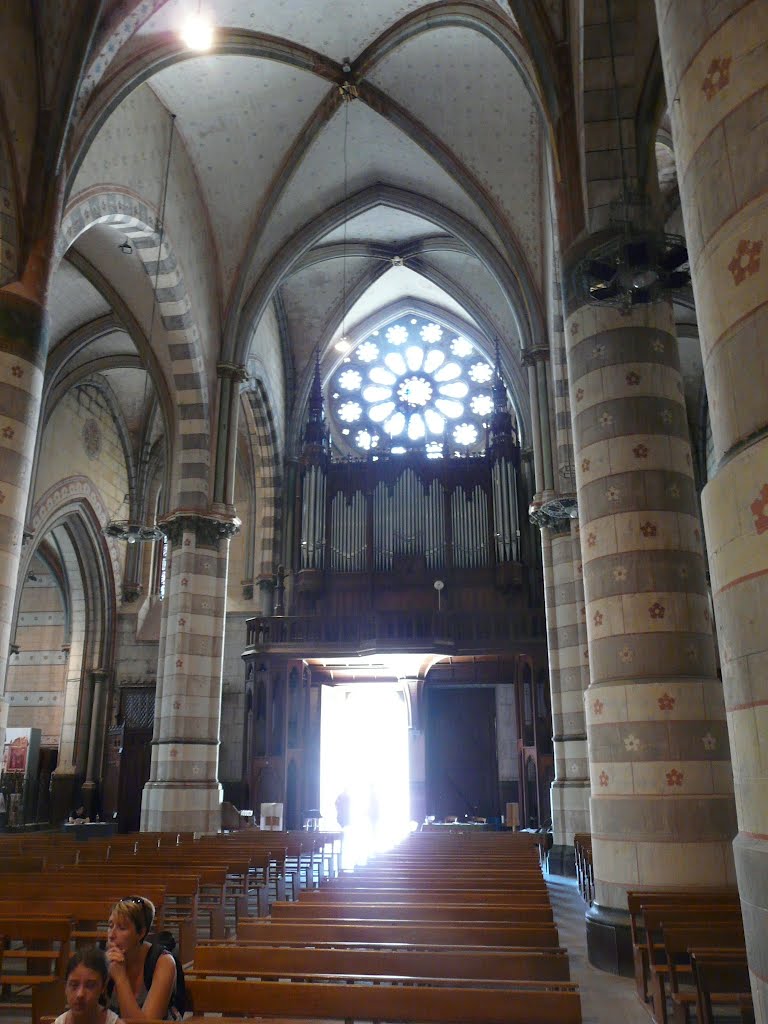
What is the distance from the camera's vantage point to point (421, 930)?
439 centimetres

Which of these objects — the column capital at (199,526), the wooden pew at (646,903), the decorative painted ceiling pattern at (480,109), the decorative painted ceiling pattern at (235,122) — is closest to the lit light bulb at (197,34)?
the decorative painted ceiling pattern at (235,122)

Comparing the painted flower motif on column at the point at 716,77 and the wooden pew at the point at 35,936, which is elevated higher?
the painted flower motif on column at the point at 716,77

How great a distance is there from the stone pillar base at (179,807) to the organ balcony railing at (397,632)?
4732mm

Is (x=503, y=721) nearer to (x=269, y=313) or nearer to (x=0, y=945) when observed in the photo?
(x=269, y=313)

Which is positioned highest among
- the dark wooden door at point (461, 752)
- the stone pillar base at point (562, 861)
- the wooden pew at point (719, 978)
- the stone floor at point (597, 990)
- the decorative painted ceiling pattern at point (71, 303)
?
the decorative painted ceiling pattern at point (71, 303)

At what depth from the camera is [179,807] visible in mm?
14305

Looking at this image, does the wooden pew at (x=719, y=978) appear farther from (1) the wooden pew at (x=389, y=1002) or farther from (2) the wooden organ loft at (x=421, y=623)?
(2) the wooden organ loft at (x=421, y=623)

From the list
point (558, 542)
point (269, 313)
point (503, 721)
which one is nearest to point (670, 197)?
point (558, 542)

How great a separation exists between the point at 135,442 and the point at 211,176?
1049 centimetres

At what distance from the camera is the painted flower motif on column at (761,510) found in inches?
126

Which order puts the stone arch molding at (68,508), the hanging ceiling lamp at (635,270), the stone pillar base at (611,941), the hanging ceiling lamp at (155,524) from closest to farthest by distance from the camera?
the stone pillar base at (611,941) < the hanging ceiling lamp at (635,270) < the hanging ceiling lamp at (155,524) < the stone arch molding at (68,508)

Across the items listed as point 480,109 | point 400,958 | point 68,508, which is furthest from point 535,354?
point 68,508

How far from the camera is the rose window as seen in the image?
78.3ft

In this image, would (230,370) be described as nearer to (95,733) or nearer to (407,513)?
(407,513)
